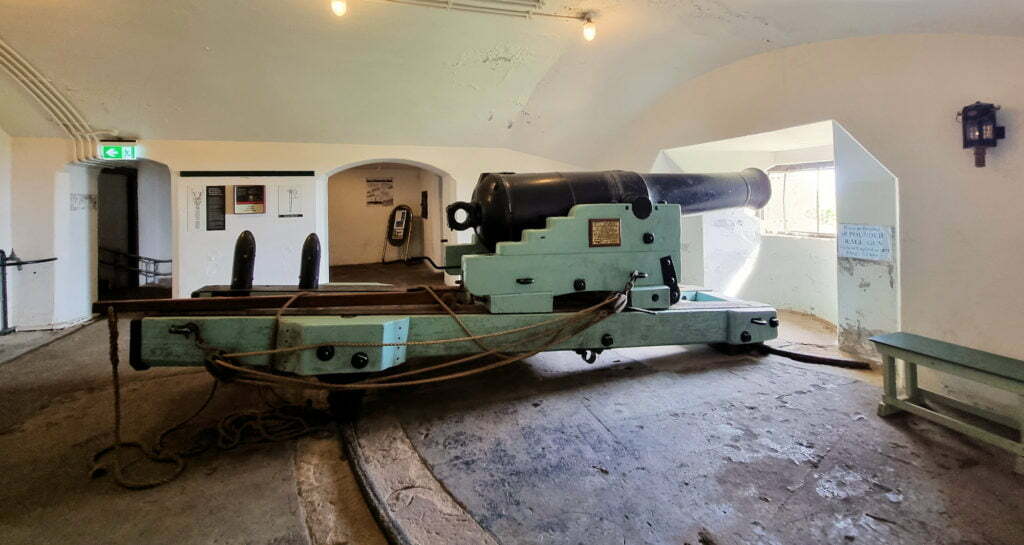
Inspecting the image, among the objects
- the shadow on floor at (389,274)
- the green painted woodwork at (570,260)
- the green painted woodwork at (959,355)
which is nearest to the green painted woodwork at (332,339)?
the green painted woodwork at (570,260)

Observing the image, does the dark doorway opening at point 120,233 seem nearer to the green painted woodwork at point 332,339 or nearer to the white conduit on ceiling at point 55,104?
the white conduit on ceiling at point 55,104

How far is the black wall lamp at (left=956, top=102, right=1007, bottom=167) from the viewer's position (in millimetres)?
2334

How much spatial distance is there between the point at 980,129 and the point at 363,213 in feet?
30.0

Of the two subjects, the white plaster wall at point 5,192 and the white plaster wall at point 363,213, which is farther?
the white plaster wall at point 363,213

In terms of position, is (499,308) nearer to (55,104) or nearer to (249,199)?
(249,199)

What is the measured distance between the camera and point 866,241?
3.17m

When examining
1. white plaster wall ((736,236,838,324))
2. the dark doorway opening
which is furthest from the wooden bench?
the dark doorway opening

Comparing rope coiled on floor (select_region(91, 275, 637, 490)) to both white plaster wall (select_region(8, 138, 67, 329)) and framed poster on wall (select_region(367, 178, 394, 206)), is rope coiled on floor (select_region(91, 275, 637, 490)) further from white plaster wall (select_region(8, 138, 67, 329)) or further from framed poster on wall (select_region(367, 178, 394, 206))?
framed poster on wall (select_region(367, 178, 394, 206))

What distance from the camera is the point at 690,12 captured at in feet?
10.9

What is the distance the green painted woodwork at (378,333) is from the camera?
2088 millimetres

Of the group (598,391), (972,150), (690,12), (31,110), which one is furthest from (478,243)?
(31,110)

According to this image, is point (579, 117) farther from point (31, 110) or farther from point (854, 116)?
point (31, 110)

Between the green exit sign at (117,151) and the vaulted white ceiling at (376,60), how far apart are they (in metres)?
0.16

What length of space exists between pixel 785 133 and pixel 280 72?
4.04m
